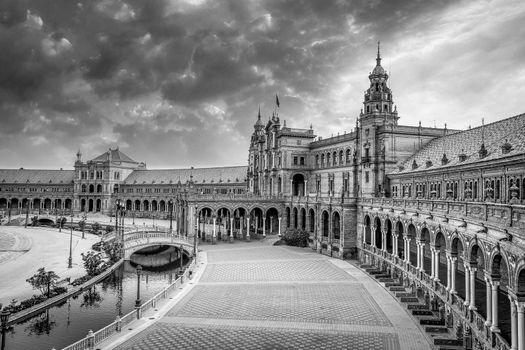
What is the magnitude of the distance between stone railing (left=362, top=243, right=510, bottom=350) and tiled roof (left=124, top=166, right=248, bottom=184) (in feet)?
245

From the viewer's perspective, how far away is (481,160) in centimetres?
→ 3591

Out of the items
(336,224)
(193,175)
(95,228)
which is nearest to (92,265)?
(336,224)

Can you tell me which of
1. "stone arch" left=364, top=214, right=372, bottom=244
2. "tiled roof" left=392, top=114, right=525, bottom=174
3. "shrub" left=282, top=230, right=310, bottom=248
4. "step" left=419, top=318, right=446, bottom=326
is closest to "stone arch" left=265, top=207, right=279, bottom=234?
"shrub" left=282, top=230, right=310, bottom=248

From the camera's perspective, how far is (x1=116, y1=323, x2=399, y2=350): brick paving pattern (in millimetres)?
25844

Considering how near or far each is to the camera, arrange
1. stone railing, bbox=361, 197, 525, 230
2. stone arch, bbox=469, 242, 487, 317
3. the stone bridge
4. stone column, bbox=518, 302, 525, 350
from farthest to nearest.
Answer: the stone bridge
stone arch, bbox=469, 242, 487, 317
stone railing, bbox=361, 197, 525, 230
stone column, bbox=518, 302, 525, 350

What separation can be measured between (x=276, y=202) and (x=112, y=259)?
32232 mm

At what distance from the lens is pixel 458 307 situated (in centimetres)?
2814

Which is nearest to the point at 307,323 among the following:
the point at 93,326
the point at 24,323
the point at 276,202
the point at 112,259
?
the point at 93,326

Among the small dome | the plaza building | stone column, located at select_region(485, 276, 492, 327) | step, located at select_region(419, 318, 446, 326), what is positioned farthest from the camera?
the small dome

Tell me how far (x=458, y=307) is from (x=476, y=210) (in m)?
7.59

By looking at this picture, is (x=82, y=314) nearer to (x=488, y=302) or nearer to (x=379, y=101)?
(x=488, y=302)

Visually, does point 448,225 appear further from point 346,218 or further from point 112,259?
point 112,259

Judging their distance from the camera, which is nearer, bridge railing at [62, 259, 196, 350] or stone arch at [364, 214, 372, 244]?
bridge railing at [62, 259, 196, 350]

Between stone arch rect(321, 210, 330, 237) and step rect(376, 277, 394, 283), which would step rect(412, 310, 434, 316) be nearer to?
step rect(376, 277, 394, 283)
